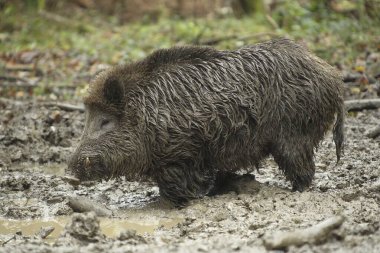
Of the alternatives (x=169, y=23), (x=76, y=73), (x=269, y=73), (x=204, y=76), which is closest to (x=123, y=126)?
(x=204, y=76)

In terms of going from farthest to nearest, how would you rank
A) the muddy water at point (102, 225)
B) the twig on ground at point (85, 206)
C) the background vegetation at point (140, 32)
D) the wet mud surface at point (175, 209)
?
the background vegetation at point (140, 32) < the twig on ground at point (85, 206) < the muddy water at point (102, 225) < the wet mud surface at point (175, 209)

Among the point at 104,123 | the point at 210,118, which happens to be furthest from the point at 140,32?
the point at 210,118

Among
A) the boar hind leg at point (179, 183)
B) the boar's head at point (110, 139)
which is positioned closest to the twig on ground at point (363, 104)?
the boar hind leg at point (179, 183)

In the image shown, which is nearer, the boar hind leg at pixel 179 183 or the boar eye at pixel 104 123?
the boar hind leg at pixel 179 183

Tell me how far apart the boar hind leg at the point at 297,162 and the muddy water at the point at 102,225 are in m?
1.28

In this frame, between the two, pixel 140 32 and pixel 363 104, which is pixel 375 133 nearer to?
pixel 363 104

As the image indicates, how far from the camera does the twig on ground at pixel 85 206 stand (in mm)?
6516

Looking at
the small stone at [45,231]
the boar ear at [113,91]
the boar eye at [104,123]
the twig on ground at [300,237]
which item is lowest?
the small stone at [45,231]

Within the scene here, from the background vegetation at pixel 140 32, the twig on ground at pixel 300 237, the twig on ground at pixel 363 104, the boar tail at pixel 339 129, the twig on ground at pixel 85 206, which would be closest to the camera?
the twig on ground at pixel 300 237

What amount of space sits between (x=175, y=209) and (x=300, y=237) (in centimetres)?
233

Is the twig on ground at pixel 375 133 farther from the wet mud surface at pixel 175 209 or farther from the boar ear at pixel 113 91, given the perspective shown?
the boar ear at pixel 113 91

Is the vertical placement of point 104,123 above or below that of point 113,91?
below

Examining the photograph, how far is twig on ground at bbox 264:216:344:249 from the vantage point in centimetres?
463

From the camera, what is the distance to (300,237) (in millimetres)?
4668
